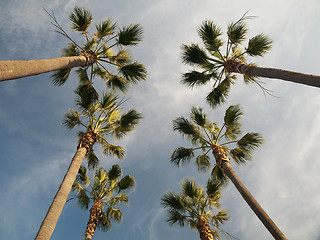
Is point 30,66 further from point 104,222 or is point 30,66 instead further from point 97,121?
point 104,222

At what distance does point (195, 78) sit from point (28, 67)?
27.5 feet

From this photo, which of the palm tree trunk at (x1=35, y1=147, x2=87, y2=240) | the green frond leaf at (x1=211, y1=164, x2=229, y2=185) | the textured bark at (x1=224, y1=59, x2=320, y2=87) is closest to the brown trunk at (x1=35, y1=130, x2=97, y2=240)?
the palm tree trunk at (x1=35, y1=147, x2=87, y2=240)

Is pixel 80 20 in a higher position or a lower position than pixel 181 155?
higher

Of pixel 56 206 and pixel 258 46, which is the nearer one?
pixel 56 206

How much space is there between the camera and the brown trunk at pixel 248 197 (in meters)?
6.11

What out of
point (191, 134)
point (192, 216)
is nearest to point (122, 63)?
point (191, 134)

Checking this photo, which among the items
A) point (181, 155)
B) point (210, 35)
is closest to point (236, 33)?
point (210, 35)

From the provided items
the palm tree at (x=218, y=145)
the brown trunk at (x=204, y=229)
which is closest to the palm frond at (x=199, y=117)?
the palm tree at (x=218, y=145)

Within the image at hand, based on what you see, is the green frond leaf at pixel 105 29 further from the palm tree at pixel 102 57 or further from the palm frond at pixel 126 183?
the palm frond at pixel 126 183

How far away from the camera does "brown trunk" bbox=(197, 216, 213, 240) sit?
931cm

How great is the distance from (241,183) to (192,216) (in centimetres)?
398

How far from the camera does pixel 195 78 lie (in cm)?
1105

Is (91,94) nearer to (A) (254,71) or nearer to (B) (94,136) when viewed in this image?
(B) (94,136)

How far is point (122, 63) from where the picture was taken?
31.0 ft
